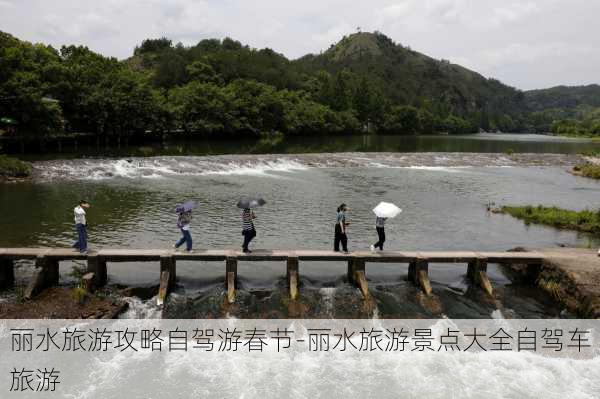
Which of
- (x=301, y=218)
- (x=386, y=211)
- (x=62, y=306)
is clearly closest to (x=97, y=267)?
(x=62, y=306)

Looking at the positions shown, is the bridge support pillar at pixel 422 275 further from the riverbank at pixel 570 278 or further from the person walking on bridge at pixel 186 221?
the person walking on bridge at pixel 186 221

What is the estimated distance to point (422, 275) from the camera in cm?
1891

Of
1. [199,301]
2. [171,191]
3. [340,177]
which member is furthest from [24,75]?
[199,301]

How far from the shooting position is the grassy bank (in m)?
31.5

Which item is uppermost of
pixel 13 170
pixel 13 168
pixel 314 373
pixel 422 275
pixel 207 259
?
pixel 13 168

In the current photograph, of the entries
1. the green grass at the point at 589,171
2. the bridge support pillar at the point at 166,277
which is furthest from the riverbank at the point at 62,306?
the green grass at the point at 589,171

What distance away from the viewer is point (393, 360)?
14.3 metres

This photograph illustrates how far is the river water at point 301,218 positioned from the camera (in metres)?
17.9

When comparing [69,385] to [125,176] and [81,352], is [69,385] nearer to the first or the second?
[81,352]

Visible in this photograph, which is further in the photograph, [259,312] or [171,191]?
[171,191]

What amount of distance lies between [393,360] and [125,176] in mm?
38794

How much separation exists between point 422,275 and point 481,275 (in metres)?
2.68

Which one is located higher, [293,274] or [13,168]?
[13,168]

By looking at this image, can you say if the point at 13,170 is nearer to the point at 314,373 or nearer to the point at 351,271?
the point at 351,271
